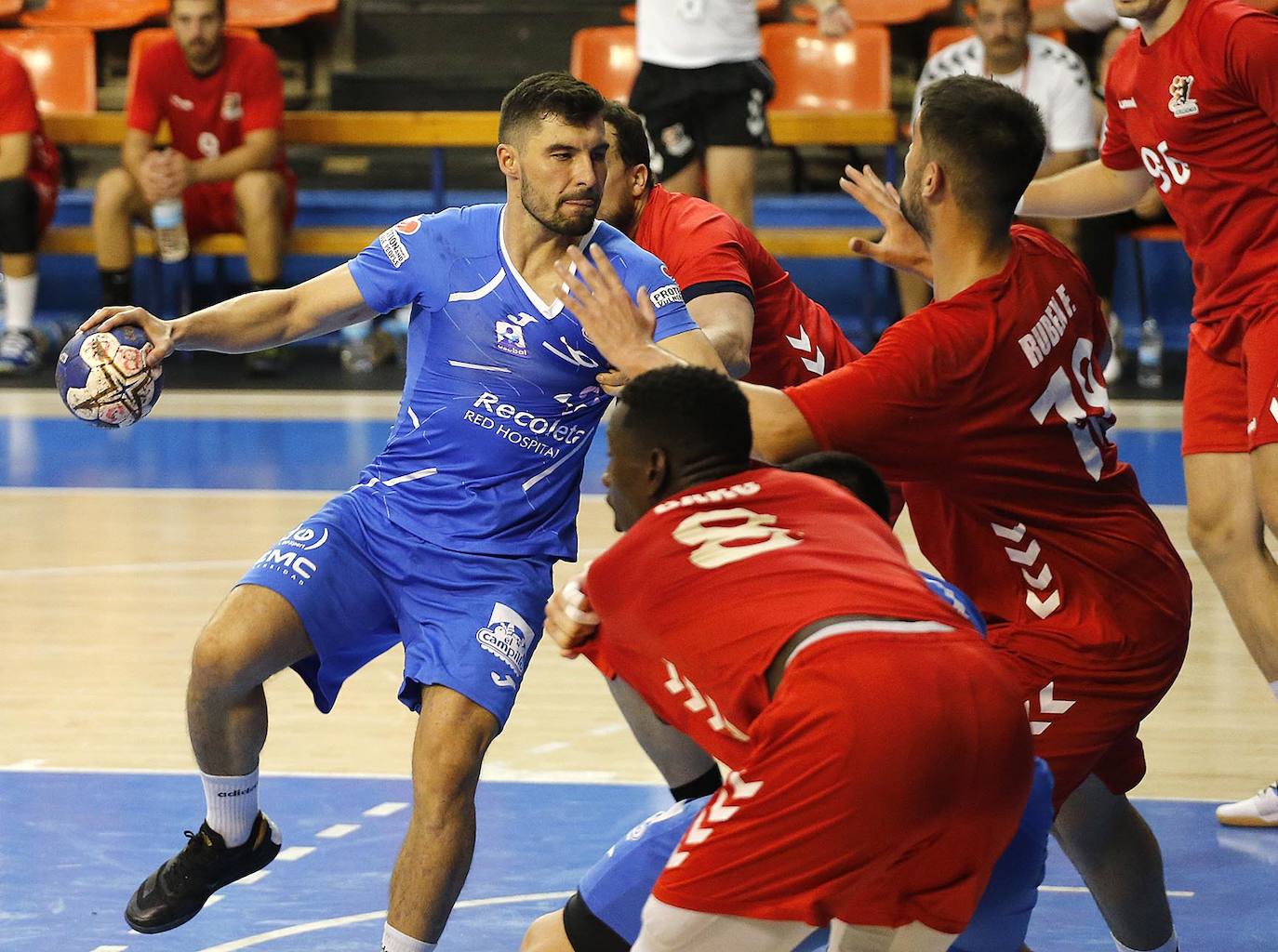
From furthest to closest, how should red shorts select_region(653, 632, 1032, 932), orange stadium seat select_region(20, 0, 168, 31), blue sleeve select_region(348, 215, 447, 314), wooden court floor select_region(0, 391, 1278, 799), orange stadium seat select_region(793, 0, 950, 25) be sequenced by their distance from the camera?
orange stadium seat select_region(20, 0, 168, 31) < orange stadium seat select_region(793, 0, 950, 25) < wooden court floor select_region(0, 391, 1278, 799) < blue sleeve select_region(348, 215, 447, 314) < red shorts select_region(653, 632, 1032, 932)

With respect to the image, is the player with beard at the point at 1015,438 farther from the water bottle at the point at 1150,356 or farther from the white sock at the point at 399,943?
the water bottle at the point at 1150,356

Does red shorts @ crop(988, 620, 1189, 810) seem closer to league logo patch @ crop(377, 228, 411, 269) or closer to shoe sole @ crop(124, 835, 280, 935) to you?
league logo patch @ crop(377, 228, 411, 269)

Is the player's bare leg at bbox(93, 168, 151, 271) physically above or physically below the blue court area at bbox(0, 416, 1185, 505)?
above

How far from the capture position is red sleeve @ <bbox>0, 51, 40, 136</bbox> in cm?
1098

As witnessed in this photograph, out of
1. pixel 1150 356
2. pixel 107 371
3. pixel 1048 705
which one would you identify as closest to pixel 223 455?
pixel 1150 356

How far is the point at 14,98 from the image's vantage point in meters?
11.0

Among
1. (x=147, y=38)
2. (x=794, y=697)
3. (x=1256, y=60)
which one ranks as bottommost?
(x=147, y=38)

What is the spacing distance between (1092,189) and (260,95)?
7.30 m

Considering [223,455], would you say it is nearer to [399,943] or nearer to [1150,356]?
[1150,356]

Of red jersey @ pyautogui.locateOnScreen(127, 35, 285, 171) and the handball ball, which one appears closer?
the handball ball

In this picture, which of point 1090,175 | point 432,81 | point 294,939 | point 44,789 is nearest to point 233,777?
point 294,939

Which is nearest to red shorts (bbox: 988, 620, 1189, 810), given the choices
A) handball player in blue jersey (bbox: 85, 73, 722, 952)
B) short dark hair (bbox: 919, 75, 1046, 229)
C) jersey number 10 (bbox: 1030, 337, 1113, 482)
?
jersey number 10 (bbox: 1030, 337, 1113, 482)

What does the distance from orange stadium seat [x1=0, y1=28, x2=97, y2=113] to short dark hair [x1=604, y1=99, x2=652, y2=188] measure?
29.1ft

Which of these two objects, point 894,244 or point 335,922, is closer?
point 894,244
